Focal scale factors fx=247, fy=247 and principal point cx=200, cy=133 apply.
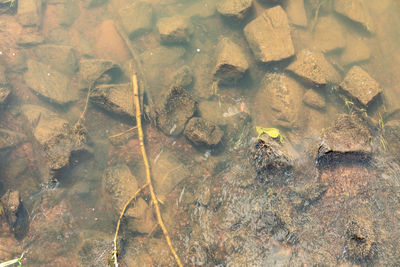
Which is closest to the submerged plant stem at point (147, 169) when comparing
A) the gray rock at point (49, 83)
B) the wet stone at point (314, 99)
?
the gray rock at point (49, 83)

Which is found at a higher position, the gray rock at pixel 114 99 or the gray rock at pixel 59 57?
the gray rock at pixel 59 57

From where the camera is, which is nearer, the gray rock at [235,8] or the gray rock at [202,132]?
the gray rock at [202,132]

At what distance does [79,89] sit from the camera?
498 cm

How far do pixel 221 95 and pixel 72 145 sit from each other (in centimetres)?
278

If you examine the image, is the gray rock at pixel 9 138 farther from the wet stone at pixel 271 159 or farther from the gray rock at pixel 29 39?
the wet stone at pixel 271 159

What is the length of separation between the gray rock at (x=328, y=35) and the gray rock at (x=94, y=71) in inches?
170

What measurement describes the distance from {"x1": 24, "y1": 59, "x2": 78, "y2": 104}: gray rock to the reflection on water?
0.03 metres

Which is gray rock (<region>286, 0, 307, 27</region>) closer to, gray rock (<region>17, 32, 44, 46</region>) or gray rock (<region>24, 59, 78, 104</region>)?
gray rock (<region>24, 59, 78, 104</region>)

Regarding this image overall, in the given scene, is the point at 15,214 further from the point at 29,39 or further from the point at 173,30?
the point at 173,30

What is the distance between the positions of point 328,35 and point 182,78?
10.7 ft

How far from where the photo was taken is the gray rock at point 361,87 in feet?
13.7

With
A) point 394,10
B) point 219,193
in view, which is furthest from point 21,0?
point 394,10

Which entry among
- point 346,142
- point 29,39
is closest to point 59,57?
point 29,39

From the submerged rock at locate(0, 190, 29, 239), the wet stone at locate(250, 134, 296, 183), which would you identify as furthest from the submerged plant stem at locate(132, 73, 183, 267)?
the submerged rock at locate(0, 190, 29, 239)
